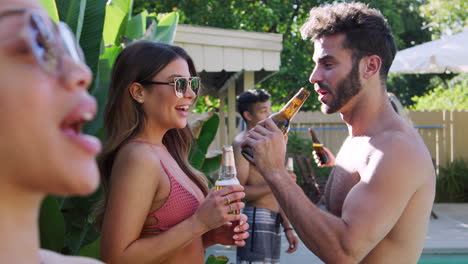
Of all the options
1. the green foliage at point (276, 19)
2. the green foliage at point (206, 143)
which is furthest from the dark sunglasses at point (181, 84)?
the green foliage at point (276, 19)

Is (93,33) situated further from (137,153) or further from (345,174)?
(345,174)

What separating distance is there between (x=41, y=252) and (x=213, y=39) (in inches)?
282

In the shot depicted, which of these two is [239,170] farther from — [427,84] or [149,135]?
[427,84]

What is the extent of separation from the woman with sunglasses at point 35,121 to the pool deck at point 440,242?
247 inches

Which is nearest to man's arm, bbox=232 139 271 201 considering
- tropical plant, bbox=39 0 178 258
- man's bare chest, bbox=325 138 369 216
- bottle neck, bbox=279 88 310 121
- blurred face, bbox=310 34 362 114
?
tropical plant, bbox=39 0 178 258

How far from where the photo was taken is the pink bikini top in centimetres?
203

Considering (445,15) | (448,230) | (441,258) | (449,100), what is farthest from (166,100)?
(445,15)

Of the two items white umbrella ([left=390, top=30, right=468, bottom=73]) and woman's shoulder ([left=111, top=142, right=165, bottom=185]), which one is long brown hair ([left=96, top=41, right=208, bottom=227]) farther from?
white umbrella ([left=390, top=30, right=468, bottom=73])

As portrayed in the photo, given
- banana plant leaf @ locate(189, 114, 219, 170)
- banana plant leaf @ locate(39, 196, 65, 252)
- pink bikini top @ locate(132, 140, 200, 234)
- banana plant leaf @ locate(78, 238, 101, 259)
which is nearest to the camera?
pink bikini top @ locate(132, 140, 200, 234)

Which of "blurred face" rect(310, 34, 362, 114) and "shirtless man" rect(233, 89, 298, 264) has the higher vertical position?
"blurred face" rect(310, 34, 362, 114)

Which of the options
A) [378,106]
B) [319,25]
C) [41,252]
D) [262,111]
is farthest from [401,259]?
[262,111]

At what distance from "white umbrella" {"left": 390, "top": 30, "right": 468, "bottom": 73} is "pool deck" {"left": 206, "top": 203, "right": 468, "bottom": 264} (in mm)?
2866

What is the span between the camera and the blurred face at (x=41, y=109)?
0.70 m

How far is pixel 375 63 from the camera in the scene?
2508 mm
